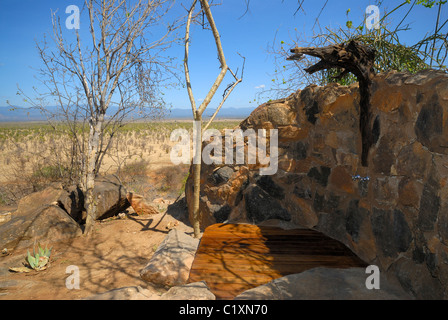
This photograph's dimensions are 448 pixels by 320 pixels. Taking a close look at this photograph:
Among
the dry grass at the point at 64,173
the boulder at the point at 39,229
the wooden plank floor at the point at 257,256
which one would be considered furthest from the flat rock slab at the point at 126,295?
the dry grass at the point at 64,173

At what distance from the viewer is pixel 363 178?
304 cm

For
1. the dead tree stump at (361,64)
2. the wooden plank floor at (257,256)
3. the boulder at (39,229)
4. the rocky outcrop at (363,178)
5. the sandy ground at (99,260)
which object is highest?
the dead tree stump at (361,64)

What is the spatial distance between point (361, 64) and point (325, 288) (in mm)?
2327

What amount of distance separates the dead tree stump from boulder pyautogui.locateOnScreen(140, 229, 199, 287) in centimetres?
237

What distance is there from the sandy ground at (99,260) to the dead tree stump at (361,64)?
282 centimetres

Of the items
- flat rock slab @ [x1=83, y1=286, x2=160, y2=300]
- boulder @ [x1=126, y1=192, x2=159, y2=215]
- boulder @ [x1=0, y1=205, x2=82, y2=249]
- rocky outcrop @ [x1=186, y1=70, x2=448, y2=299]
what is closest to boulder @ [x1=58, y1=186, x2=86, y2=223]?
boulder @ [x1=0, y1=205, x2=82, y2=249]

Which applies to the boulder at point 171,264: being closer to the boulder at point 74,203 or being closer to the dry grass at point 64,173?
the boulder at point 74,203

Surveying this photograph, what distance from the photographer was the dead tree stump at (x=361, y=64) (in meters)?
2.91

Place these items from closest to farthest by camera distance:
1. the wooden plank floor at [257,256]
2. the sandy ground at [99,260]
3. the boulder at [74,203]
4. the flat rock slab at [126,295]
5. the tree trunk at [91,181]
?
the flat rock slab at [126,295] → the wooden plank floor at [257,256] → the sandy ground at [99,260] → the tree trunk at [91,181] → the boulder at [74,203]

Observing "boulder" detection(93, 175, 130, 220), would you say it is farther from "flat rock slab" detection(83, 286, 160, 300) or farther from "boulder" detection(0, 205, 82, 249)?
"flat rock slab" detection(83, 286, 160, 300)

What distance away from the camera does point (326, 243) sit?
3420 mm

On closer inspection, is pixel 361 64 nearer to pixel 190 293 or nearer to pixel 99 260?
pixel 190 293
